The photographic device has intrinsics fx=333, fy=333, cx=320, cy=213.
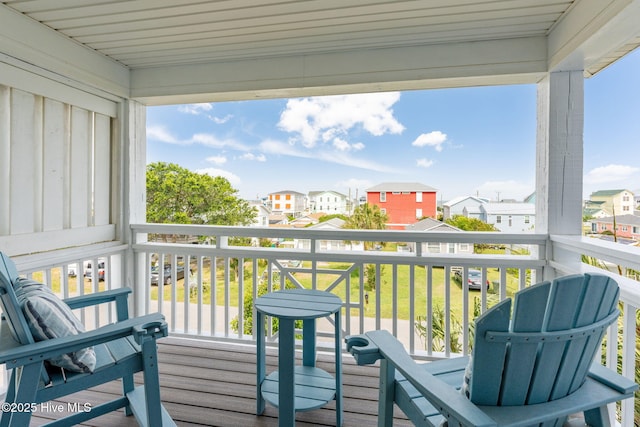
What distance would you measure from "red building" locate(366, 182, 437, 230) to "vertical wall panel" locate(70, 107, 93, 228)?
2.28 metres

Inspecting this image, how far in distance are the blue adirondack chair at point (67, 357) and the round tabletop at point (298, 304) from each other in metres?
0.52

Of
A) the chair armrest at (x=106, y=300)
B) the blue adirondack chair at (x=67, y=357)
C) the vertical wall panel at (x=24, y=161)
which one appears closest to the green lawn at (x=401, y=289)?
the chair armrest at (x=106, y=300)

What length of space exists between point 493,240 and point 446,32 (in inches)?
58.3

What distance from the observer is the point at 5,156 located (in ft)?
6.95

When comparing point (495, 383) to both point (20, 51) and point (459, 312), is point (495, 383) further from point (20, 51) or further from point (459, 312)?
point (20, 51)

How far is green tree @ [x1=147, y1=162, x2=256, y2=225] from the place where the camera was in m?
2.88

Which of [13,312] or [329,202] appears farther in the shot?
[329,202]

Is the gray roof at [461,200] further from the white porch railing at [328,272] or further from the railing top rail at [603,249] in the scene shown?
the railing top rail at [603,249]

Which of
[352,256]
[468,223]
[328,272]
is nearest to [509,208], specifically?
[468,223]

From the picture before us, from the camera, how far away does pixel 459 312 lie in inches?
102

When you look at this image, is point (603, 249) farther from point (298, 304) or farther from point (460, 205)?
point (298, 304)

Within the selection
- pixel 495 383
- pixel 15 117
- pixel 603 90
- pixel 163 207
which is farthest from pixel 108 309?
pixel 603 90

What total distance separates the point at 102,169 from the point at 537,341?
3.22 meters

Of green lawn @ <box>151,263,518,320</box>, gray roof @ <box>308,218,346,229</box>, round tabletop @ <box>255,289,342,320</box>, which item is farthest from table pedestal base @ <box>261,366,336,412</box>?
gray roof @ <box>308,218,346,229</box>
